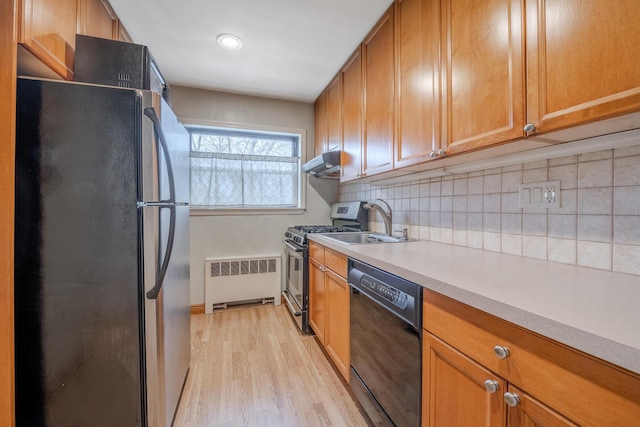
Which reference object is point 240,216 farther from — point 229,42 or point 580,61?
point 580,61

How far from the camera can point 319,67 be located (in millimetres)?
2293

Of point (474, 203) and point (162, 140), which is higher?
point (162, 140)

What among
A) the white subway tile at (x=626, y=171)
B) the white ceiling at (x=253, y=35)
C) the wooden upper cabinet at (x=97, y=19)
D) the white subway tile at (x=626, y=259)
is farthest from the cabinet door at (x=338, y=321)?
the wooden upper cabinet at (x=97, y=19)

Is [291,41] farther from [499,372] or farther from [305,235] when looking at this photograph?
[499,372]

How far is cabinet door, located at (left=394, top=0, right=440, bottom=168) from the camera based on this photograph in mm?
→ 1284

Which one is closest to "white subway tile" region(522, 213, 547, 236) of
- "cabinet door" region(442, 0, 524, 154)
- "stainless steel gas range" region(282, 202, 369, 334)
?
"cabinet door" region(442, 0, 524, 154)

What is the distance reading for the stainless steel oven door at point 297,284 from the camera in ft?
7.49

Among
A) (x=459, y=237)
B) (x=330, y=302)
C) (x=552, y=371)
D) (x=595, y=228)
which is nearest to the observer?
(x=552, y=371)

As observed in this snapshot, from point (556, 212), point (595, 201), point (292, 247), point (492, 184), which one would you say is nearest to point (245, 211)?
point (292, 247)

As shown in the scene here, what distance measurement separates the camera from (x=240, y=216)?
2855 millimetres

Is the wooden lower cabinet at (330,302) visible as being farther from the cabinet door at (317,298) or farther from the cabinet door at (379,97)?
the cabinet door at (379,97)

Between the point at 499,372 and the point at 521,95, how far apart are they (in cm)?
89

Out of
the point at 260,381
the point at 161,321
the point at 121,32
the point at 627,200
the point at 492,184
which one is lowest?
the point at 260,381

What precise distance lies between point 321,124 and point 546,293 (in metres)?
2.52
